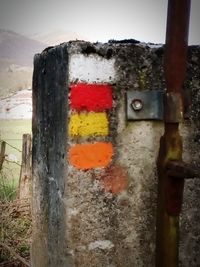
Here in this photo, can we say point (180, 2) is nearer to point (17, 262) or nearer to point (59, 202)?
point (59, 202)

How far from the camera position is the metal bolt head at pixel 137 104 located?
6.44ft

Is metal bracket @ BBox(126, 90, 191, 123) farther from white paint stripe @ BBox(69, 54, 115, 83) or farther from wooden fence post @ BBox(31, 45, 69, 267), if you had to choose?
wooden fence post @ BBox(31, 45, 69, 267)

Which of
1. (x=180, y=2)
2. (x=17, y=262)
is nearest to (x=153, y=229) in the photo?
(x=180, y=2)

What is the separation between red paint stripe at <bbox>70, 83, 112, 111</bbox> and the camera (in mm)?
1930

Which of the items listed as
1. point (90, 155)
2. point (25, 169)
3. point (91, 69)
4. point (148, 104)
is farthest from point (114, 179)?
point (25, 169)

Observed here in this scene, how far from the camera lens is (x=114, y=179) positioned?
2.01 meters

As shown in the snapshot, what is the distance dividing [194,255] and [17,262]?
306 cm

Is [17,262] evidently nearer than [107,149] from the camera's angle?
No

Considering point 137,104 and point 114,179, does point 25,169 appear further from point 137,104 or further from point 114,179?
point 137,104

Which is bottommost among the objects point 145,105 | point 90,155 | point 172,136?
point 90,155

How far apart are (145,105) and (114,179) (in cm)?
39

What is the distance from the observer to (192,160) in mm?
2094

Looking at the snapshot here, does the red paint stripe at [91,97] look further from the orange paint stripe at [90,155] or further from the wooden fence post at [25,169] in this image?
the wooden fence post at [25,169]

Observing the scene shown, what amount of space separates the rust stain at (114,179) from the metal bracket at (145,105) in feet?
0.85
